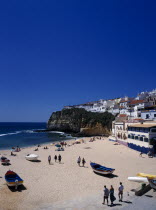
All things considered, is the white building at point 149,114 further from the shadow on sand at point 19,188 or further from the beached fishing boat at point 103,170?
the shadow on sand at point 19,188

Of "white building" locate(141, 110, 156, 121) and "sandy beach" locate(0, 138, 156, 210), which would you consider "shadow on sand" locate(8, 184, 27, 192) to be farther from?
"white building" locate(141, 110, 156, 121)

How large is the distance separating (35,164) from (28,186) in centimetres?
856

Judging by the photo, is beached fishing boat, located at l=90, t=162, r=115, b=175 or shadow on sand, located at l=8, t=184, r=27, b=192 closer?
shadow on sand, located at l=8, t=184, r=27, b=192

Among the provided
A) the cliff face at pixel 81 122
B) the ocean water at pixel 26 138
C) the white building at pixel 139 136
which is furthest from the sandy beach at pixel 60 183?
the cliff face at pixel 81 122

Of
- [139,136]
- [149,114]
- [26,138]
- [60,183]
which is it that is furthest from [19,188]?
[26,138]

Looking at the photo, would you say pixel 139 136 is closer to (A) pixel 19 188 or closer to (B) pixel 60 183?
(B) pixel 60 183

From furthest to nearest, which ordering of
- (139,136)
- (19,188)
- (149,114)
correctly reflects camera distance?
(149,114)
(139,136)
(19,188)

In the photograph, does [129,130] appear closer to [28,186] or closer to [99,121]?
[28,186]

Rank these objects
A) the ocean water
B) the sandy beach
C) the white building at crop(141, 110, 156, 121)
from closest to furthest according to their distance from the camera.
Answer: the sandy beach, the white building at crop(141, 110, 156, 121), the ocean water

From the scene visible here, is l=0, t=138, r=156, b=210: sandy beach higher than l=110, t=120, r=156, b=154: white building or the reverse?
the reverse

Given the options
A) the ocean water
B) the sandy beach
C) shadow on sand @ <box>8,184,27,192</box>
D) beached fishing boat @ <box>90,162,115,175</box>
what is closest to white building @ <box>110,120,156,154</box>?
the sandy beach

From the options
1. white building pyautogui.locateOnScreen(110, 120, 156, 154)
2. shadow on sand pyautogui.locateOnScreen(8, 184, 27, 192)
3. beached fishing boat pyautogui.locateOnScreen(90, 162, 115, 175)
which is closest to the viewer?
shadow on sand pyautogui.locateOnScreen(8, 184, 27, 192)

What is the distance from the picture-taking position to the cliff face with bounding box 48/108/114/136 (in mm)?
72312

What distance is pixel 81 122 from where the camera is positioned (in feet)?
270
